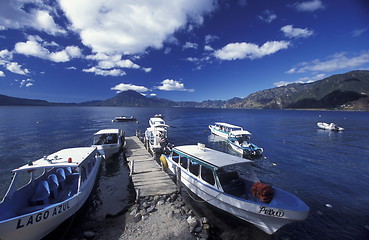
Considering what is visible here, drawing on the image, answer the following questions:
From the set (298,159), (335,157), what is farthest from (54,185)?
(335,157)

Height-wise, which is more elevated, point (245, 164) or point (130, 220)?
point (245, 164)

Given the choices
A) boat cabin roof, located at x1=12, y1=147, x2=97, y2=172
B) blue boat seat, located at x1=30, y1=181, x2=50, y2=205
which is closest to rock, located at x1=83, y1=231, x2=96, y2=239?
blue boat seat, located at x1=30, y1=181, x2=50, y2=205

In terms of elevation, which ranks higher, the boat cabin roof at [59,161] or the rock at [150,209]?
the boat cabin roof at [59,161]

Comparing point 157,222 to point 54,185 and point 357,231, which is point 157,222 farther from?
point 357,231

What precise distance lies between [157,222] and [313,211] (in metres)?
11.9

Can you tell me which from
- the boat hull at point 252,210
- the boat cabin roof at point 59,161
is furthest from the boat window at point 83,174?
the boat hull at point 252,210

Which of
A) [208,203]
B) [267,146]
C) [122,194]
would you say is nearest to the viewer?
[208,203]

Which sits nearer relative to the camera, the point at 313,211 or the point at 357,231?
the point at 357,231

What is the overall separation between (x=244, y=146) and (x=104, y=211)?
22.6 metres

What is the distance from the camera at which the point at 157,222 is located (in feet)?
29.8

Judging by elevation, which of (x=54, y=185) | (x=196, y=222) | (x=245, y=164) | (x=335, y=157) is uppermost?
(x=245, y=164)

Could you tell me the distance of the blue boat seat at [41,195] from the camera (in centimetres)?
917

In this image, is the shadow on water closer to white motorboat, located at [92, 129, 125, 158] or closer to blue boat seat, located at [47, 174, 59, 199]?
blue boat seat, located at [47, 174, 59, 199]

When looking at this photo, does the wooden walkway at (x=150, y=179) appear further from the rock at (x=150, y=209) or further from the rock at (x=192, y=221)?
the rock at (x=192, y=221)
